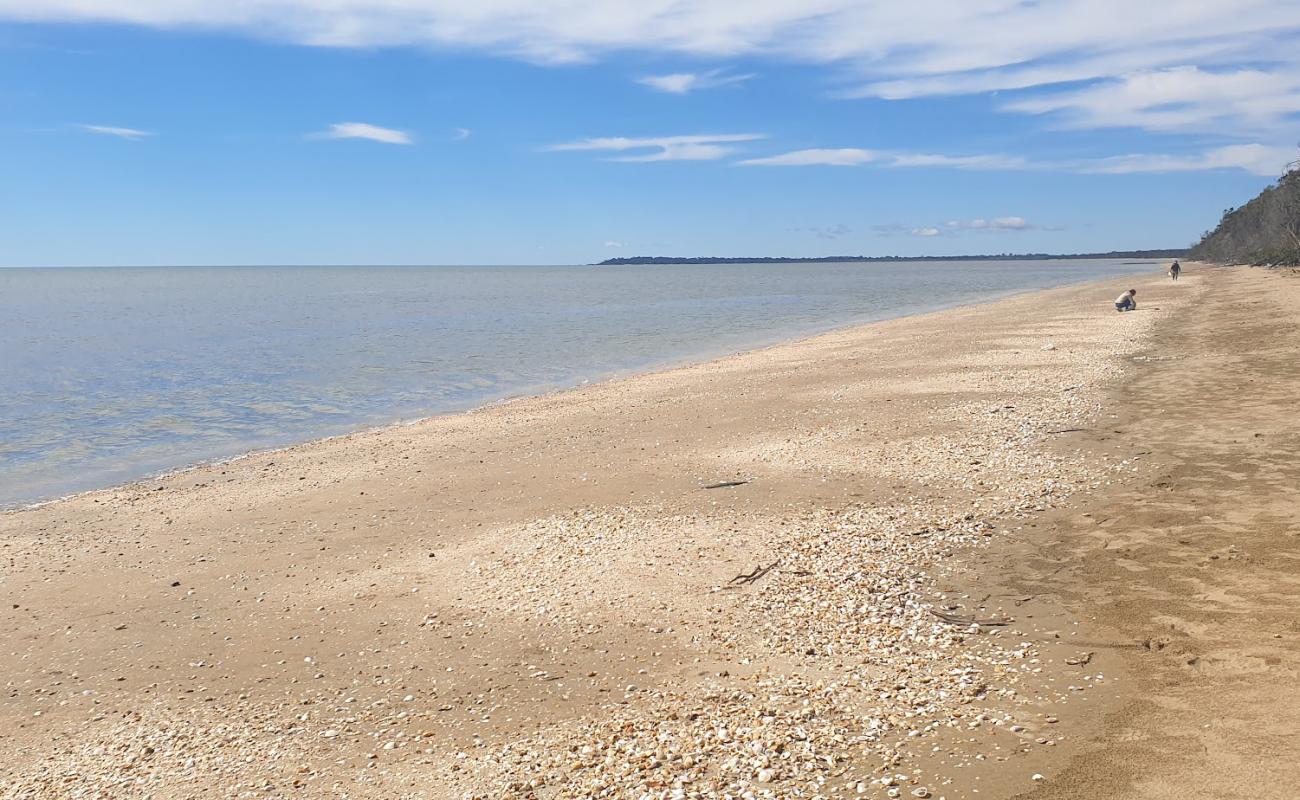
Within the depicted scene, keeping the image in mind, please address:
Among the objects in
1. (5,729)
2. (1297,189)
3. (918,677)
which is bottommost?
(5,729)

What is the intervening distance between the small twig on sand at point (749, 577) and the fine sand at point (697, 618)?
46 mm

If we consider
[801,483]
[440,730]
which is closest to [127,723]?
[440,730]

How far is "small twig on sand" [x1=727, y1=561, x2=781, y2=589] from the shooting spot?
757 cm

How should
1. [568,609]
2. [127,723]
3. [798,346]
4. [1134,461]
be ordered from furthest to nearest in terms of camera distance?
[798,346] → [1134,461] → [568,609] → [127,723]

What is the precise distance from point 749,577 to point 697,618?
0.92 m

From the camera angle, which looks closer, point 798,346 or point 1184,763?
point 1184,763

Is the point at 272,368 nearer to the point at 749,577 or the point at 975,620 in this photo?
the point at 749,577

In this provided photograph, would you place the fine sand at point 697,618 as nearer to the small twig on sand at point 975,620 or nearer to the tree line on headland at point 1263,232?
the small twig on sand at point 975,620

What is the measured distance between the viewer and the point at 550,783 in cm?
481

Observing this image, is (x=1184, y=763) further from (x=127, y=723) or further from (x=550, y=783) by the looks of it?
(x=127, y=723)

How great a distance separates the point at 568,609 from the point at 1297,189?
7542 cm

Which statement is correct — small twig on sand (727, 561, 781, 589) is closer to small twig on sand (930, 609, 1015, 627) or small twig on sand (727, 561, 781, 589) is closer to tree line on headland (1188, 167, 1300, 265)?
small twig on sand (930, 609, 1015, 627)

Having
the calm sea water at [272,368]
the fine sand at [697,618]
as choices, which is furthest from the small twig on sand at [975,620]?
the calm sea water at [272,368]

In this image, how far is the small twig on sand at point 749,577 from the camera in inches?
298
